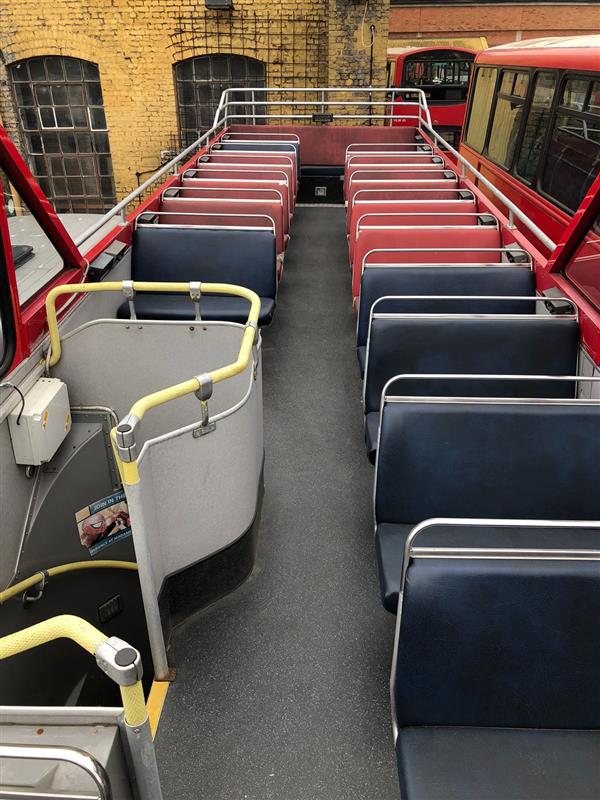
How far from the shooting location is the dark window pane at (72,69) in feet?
33.8

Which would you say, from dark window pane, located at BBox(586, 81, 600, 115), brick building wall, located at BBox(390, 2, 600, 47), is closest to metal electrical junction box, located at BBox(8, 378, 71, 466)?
dark window pane, located at BBox(586, 81, 600, 115)

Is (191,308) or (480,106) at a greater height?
(480,106)

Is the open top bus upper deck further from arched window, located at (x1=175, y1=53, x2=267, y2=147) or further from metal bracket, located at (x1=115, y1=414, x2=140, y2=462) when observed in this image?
arched window, located at (x1=175, y1=53, x2=267, y2=147)

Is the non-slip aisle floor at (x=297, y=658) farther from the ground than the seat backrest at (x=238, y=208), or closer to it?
closer to it

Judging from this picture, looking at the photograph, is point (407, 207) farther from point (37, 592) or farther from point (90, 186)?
point (90, 186)

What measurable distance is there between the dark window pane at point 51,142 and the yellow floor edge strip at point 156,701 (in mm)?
11066

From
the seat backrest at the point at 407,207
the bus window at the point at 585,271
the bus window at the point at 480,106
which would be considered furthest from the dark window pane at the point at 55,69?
the bus window at the point at 585,271

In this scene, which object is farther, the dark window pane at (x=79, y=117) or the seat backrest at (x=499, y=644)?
the dark window pane at (x=79, y=117)

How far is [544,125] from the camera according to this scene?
5211 millimetres

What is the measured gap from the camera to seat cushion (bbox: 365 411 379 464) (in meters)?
2.86

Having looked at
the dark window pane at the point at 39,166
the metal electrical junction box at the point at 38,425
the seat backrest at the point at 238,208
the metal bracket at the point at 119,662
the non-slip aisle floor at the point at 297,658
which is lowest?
the dark window pane at the point at 39,166

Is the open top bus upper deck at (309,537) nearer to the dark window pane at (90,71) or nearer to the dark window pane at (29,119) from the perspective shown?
the dark window pane at (90,71)

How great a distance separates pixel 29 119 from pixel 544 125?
30.0 feet

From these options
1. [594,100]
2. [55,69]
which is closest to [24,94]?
[55,69]
